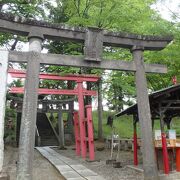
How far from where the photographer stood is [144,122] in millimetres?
7605

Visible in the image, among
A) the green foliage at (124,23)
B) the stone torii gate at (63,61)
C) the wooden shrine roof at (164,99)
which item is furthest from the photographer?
the green foliage at (124,23)

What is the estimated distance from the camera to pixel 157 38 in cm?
836

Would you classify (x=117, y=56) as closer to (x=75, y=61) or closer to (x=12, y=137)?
(x=75, y=61)

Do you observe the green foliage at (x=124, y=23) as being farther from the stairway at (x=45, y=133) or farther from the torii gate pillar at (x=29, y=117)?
the torii gate pillar at (x=29, y=117)

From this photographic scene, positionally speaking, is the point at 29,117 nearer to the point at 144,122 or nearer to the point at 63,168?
the point at 144,122

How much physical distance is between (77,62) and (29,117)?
6.90ft

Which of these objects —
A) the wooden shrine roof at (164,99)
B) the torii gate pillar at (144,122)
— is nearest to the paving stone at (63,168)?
the torii gate pillar at (144,122)

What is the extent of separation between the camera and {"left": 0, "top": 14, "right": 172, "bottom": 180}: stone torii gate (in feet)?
20.9

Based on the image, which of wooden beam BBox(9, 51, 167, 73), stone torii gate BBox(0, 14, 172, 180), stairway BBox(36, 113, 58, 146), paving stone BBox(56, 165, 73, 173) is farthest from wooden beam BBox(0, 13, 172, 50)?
stairway BBox(36, 113, 58, 146)

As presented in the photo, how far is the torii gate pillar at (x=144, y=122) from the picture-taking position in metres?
7.33

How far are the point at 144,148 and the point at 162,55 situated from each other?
7.05 meters

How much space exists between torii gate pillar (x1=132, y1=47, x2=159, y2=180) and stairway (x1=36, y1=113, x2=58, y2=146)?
1545 cm

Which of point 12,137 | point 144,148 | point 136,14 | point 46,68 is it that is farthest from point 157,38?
point 12,137

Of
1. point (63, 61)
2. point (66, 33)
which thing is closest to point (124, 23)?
point (66, 33)
